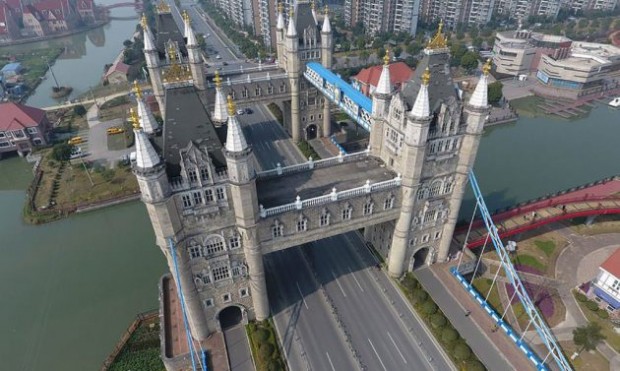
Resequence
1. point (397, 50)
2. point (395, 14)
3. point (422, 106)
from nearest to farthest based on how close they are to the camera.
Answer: point (422, 106) < point (397, 50) < point (395, 14)

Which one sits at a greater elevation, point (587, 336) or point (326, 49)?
point (326, 49)

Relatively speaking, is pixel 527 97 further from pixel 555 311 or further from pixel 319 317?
pixel 319 317

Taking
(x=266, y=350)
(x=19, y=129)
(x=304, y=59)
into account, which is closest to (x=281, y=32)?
(x=304, y=59)

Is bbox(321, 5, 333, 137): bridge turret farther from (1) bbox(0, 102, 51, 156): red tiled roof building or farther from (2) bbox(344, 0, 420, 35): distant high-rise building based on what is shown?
(2) bbox(344, 0, 420, 35): distant high-rise building

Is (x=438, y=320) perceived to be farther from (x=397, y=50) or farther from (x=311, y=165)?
(x=397, y=50)

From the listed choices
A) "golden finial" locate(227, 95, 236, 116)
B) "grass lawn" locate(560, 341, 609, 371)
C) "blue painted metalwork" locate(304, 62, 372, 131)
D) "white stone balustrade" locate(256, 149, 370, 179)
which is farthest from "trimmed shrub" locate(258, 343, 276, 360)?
"blue painted metalwork" locate(304, 62, 372, 131)

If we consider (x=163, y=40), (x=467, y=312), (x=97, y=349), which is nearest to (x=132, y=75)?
(x=163, y=40)

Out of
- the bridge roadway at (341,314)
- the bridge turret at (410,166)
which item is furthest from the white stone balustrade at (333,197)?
the bridge roadway at (341,314)
